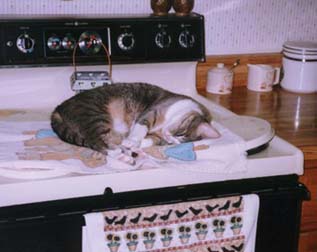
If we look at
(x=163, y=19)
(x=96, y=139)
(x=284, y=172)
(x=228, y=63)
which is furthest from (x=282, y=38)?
(x=96, y=139)

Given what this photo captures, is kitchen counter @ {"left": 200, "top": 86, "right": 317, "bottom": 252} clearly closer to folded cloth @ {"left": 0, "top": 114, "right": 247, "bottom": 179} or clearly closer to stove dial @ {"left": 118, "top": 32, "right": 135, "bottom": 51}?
folded cloth @ {"left": 0, "top": 114, "right": 247, "bottom": 179}

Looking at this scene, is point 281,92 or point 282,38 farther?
point 282,38

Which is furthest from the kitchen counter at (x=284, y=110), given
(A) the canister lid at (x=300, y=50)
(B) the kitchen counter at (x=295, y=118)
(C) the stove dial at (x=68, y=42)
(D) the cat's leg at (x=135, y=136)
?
(C) the stove dial at (x=68, y=42)

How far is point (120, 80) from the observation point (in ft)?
5.37

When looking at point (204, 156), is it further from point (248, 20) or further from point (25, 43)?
point (248, 20)

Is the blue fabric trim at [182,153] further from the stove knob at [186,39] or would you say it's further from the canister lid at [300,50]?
the canister lid at [300,50]

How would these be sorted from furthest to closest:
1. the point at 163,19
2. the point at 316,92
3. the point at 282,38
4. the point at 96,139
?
the point at 282,38, the point at 316,92, the point at 163,19, the point at 96,139

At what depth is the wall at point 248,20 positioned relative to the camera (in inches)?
68.9

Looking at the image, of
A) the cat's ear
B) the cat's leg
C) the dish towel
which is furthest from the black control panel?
the dish towel

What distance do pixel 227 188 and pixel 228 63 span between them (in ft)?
2.54

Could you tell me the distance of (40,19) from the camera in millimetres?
1478

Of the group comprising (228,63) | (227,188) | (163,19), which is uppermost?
(163,19)

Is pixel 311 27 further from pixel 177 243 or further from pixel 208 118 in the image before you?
pixel 177 243

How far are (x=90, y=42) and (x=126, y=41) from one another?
0.36ft
